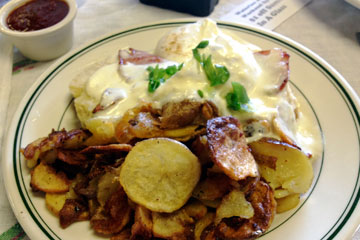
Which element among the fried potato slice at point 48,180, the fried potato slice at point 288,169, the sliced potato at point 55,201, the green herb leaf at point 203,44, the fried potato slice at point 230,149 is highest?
the green herb leaf at point 203,44

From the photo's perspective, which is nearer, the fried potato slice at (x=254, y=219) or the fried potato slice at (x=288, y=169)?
the fried potato slice at (x=254, y=219)

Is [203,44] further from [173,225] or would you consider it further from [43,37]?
[43,37]

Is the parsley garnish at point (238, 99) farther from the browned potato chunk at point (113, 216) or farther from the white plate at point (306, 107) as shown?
the browned potato chunk at point (113, 216)

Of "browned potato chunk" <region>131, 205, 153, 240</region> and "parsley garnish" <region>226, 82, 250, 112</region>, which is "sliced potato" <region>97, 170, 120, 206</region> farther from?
"parsley garnish" <region>226, 82, 250, 112</region>

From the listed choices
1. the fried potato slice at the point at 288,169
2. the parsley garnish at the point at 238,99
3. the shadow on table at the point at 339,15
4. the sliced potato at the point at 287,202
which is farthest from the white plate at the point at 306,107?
the shadow on table at the point at 339,15

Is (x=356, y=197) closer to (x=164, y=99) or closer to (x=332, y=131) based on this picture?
(x=332, y=131)

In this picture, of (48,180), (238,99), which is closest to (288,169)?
(238,99)

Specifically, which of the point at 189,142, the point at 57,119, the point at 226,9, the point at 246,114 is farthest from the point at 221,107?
the point at 226,9

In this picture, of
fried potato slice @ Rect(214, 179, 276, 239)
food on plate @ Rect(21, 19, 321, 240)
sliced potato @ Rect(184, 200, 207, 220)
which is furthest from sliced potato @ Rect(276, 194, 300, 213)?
sliced potato @ Rect(184, 200, 207, 220)
